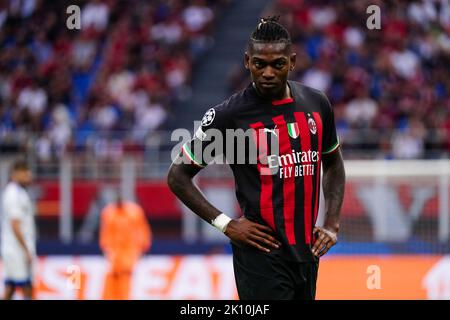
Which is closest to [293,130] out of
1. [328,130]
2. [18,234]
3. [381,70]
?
[328,130]

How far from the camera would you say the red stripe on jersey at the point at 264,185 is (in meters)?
4.61

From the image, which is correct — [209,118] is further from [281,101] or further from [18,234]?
[18,234]

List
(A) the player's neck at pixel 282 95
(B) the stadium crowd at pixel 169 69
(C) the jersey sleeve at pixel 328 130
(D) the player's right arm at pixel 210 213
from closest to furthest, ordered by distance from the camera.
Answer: (D) the player's right arm at pixel 210 213 < (A) the player's neck at pixel 282 95 < (C) the jersey sleeve at pixel 328 130 < (B) the stadium crowd at pixel 169 69

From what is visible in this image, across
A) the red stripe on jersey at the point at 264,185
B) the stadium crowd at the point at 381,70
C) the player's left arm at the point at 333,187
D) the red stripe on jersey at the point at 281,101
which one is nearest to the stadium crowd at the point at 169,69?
the stadium crowd at the point at 381,70

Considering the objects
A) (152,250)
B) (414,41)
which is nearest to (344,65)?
(414,41)

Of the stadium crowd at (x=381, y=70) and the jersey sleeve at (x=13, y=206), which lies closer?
the jersey sleeve at (x=13, y=206)

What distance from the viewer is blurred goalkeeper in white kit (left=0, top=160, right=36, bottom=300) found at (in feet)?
31.6

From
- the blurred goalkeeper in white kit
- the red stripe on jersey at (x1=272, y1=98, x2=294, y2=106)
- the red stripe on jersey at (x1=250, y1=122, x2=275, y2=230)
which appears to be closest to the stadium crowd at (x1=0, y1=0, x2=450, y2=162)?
the blurred goalkeeper in white kit

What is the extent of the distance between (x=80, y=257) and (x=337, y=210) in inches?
322

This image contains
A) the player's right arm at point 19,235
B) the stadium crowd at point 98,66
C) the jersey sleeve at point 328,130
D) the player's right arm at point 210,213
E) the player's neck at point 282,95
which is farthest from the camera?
the stadium crowd at point 98,66

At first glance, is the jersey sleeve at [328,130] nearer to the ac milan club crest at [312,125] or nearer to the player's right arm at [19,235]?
the ac milan club crest at [312,125]

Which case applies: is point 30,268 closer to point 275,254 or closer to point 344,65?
point 275,254

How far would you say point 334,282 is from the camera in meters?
11.0

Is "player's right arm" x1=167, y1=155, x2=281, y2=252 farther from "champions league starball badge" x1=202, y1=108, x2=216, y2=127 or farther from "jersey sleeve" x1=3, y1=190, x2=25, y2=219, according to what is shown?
"jersey sleeve" x1=3, y1=190, x2=25, y2=219
